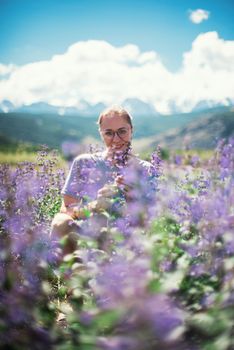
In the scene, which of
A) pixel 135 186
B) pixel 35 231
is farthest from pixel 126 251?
pixel 35 231

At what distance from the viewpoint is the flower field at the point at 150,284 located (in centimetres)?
191

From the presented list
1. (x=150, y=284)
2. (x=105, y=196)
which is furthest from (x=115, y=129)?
(x=150, y=284)

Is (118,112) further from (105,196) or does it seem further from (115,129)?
(105,196)

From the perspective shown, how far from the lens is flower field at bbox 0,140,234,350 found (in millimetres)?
1912

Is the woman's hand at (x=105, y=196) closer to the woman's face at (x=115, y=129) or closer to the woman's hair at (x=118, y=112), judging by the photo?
the woman's face at (x=115, y=129)

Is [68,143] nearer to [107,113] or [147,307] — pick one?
[107,113]

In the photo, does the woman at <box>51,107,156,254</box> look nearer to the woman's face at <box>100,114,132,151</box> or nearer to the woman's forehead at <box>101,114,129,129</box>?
the woman's face at <box>100,114,132,151</box>

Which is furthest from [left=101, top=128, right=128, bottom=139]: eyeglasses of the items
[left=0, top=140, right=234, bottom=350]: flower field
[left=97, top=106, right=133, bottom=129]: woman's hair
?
[left=0, top=140, right=234, bottom=350]: flower field

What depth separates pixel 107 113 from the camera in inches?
161

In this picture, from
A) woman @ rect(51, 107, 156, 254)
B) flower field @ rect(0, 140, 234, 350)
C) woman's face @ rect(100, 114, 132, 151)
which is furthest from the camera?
woman's face @ rect(100, 114, 132, 151)

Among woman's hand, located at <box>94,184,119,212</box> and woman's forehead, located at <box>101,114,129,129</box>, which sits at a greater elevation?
woman's forehead, located at <box>101,114,129,129</box>

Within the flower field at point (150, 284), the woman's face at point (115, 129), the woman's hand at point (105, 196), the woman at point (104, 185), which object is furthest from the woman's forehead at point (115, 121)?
the woman's hand at point (105, 196)

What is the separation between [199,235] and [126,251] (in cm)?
52

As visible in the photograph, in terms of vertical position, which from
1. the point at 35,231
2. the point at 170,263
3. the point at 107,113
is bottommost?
the point at 170,263
